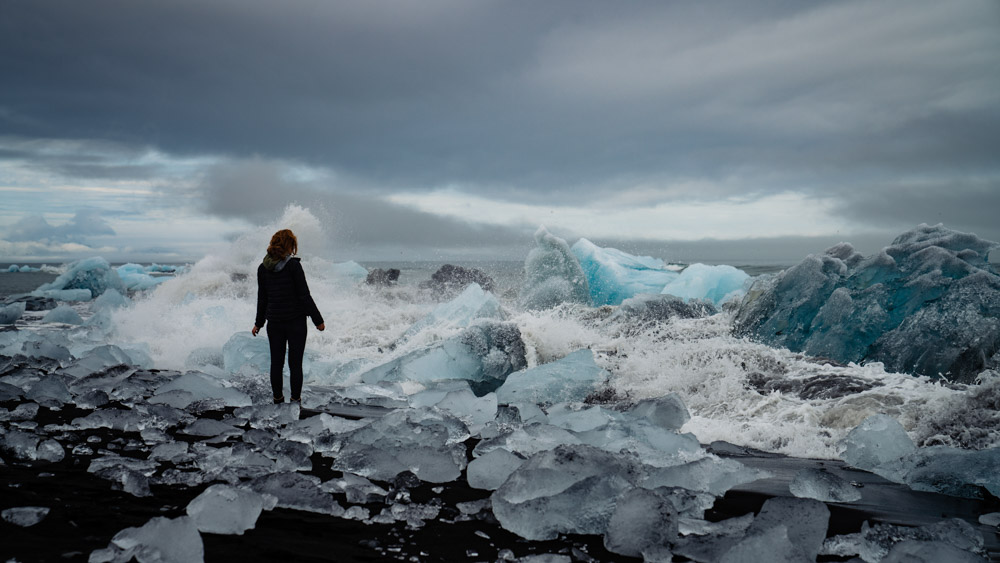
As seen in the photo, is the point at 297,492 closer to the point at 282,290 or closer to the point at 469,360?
the point at 282,290

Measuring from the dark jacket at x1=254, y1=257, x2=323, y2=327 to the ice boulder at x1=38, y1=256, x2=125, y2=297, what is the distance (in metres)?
22.3

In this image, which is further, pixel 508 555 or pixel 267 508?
pixel 267 508

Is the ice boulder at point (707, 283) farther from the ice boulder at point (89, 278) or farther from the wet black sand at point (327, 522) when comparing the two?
the ice boulder at point (89, 278)

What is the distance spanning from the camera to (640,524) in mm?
2523

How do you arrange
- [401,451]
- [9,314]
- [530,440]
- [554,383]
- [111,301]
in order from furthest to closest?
1. [9,314]
2. [111,301]
3. [554,383]
4. [530,440]
5. [401,451]

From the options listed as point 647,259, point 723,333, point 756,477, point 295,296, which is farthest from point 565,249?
point 756,477

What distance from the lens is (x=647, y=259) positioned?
674 inches

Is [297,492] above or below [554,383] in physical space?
above

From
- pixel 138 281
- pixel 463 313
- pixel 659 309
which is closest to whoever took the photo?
pixel 659 309

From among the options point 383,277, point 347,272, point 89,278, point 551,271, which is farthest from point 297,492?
point 89,278

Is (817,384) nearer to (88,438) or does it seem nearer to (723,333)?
(723,333)

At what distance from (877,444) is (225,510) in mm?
3871

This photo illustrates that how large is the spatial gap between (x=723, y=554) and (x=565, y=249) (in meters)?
9.75

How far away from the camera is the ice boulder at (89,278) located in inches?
936
